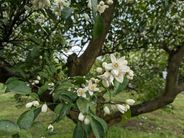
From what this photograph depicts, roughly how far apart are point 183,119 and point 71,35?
5.28 m

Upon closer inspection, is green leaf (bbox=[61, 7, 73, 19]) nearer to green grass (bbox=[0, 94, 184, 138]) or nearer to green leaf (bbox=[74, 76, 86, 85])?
green leaf (bbox=[74, 76, 86, 85])

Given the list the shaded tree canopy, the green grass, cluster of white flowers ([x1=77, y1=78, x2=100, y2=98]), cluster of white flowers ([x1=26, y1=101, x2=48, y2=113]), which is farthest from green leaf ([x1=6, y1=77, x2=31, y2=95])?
the green grass

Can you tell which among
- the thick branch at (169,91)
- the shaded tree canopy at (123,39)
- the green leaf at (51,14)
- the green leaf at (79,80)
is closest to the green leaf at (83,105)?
the green leaf at (79,80)

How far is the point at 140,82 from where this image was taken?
4.89 metres

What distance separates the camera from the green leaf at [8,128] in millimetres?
1220

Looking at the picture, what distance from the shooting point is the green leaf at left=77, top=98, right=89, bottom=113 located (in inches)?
51.3

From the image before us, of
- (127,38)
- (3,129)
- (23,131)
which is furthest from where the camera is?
(127,38)

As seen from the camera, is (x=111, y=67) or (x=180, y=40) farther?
(x=180, y=40)

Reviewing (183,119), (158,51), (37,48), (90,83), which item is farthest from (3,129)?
(183,119)

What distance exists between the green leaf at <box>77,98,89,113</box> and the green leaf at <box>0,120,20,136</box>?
19 cm

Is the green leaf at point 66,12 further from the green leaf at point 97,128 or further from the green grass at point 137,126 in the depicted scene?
the green grass at point 137,126

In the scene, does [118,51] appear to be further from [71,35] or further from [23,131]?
[23,131]

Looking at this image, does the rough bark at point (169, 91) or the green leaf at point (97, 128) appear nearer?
the green leaf at point (97, 128)

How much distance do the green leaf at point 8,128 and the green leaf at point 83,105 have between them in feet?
0.62
